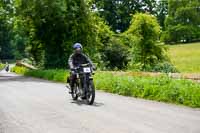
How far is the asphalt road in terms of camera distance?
33.7ft

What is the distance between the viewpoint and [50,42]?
39625 mm

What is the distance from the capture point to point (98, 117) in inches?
474

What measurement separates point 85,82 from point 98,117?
3.63m

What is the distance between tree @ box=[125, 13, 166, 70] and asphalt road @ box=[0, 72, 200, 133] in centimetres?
2355

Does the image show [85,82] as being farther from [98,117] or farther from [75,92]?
[98,117]

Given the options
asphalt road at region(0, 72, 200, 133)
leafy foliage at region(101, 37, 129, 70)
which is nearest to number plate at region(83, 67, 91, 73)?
asphalt road at region(0, 72, 200, 133)

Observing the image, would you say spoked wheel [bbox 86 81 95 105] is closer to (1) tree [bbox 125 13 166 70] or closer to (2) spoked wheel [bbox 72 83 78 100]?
(2) spoked wheel [bbox 72 83 78 100]

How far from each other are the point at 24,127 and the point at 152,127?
2.68m

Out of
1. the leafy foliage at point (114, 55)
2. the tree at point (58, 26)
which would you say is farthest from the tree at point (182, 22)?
the tree at point (58, 26)

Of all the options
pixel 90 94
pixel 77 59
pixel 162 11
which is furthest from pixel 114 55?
pixel 162 11

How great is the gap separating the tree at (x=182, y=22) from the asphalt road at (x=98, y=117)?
280ft

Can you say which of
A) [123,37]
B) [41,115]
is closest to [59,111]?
[41,115]

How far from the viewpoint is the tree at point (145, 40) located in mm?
39844

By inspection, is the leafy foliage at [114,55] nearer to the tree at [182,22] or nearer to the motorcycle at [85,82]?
the motorcycle at [85,82]
